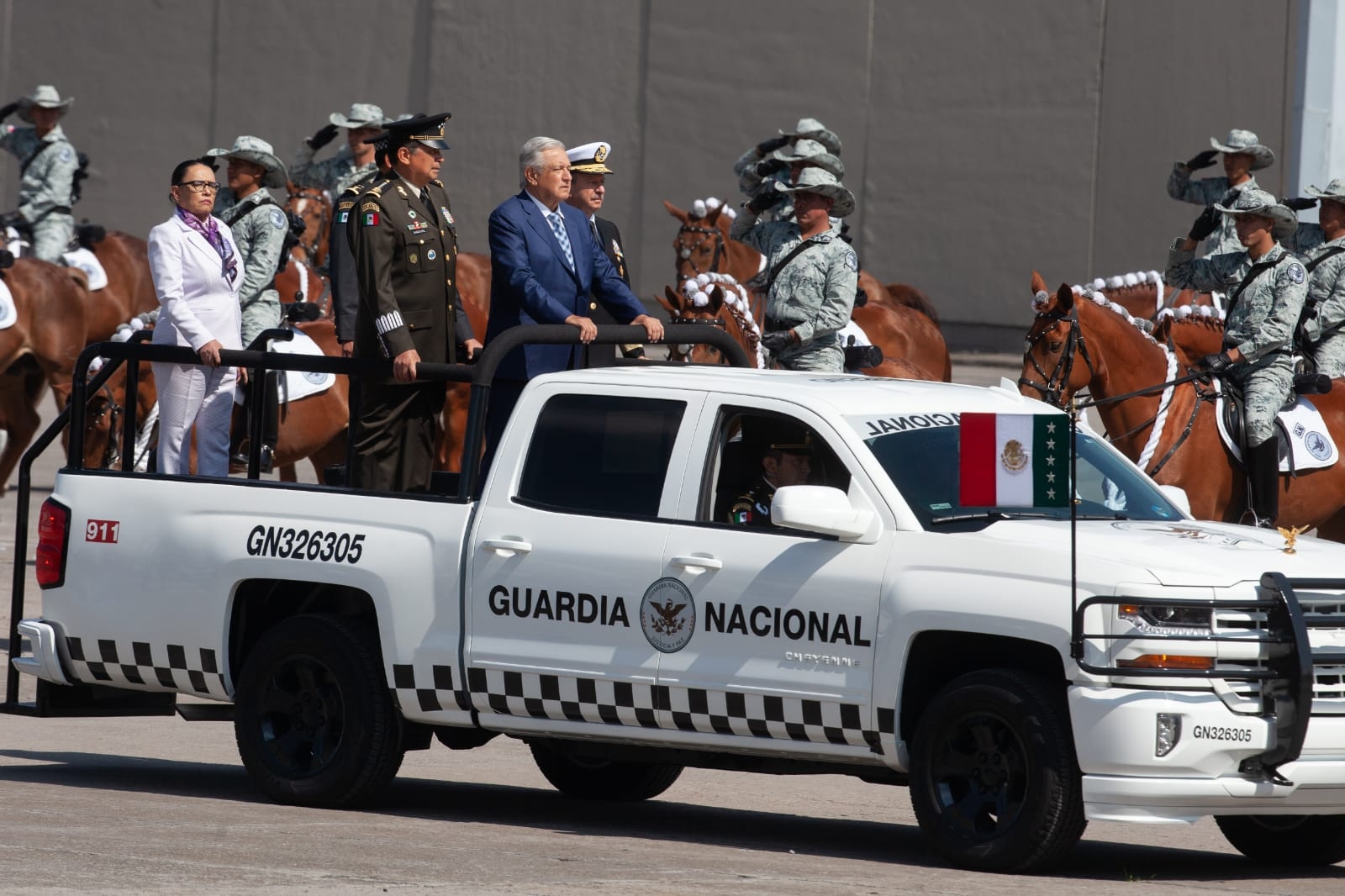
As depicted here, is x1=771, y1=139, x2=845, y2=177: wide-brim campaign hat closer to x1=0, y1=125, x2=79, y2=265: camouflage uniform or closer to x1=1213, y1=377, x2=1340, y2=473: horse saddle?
x1=1213, y1=377, x2=1340, y2=473: horse saddle

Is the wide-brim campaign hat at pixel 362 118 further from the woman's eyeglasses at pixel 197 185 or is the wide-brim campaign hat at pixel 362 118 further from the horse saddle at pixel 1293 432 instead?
the woman's eyeglasses at pixel 197 185

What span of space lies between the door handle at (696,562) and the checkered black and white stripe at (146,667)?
2070 mm

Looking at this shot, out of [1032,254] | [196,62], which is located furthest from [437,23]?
[1032,254]

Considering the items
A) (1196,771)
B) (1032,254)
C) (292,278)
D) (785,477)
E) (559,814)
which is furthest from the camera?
(1032,254)

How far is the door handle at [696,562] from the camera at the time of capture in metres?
8.55

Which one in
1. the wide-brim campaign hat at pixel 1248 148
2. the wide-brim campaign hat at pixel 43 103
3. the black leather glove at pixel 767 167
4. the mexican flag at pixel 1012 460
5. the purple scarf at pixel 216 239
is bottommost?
the mexican flag at pixel 1012 460

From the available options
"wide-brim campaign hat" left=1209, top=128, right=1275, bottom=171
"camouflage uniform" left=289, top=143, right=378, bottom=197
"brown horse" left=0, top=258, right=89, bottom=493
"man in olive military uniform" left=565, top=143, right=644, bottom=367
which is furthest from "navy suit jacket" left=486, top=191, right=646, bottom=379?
"brown horse" left=0, top=258, right=89, bottom=493

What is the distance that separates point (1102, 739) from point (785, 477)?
159 centimetres

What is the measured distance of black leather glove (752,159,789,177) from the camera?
20.7 metres

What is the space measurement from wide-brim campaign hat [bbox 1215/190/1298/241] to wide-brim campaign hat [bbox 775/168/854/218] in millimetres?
2350

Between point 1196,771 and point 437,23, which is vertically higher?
point 437,23

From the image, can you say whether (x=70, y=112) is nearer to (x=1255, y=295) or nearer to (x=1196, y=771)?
(x=1255, y=295)

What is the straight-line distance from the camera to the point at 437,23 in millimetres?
35406

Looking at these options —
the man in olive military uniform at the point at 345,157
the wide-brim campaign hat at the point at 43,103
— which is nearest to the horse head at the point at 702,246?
the man in olive military uniform at the point at 345,157
